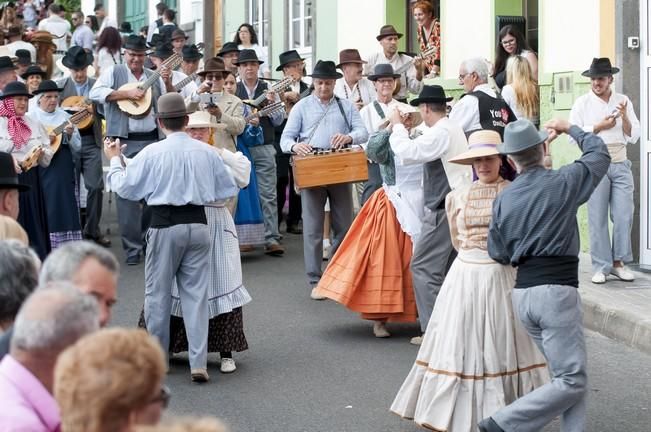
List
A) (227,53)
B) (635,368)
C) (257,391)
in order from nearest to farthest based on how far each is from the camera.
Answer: (257,391) → (635,368) → (227,53)

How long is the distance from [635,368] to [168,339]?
3087mm

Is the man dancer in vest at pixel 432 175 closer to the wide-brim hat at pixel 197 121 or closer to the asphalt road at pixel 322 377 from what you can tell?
the asphalt road at pixel 322 377

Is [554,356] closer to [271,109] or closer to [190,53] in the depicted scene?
[271,109]

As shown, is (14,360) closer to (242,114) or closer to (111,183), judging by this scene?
(111,183)

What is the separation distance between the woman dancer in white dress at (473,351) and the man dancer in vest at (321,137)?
4699 mm

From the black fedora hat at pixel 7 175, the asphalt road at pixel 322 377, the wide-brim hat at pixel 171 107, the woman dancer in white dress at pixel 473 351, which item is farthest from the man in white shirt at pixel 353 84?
the black fedora hat at pixel 7 175

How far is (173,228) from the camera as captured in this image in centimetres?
856

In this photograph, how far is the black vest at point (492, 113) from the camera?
10164 millimetres

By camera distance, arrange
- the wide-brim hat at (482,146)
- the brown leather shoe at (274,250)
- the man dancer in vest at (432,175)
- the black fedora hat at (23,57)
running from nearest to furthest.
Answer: the wide-brim hat at (482,146), the man dancer in vest at (432,175), the brown leather shoe at (274,250), the black fedora hat at (23,57)

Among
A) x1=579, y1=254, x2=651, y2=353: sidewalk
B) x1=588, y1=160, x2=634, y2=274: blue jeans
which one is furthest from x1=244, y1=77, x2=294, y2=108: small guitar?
x1=579, y1=254, x2=651, y2=353: sidewalk

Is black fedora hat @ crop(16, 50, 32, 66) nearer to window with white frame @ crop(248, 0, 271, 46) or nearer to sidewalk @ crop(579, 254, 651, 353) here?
window with white frame @ crop(248, 0, 271, 46)

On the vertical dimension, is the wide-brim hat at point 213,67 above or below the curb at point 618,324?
above

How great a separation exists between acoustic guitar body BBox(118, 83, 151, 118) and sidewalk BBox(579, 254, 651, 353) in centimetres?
→ 479

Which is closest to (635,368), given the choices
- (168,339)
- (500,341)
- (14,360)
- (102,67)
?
(500,341)
